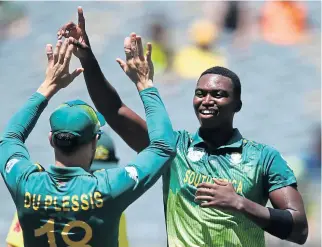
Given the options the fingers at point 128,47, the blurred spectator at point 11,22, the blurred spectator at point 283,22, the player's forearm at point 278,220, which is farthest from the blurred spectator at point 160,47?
the fingers at point 128,47

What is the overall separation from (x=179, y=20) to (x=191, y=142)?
8695mm

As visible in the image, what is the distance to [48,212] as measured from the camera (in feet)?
11.5

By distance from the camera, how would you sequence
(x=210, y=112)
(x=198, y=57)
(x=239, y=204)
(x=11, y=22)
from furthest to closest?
(x=11, y=22)
(x=198, y=57)
(x=210, y=112)
(x=239, y=204)

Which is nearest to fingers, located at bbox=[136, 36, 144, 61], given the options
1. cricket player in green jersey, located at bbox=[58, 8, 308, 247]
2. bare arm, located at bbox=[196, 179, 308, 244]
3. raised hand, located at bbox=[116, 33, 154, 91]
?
raised hand, located at bbox=[116, 33, 154, 91]

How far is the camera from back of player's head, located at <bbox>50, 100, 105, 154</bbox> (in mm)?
3529

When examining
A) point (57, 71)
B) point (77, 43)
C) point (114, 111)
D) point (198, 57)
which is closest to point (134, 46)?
point (57, 71)

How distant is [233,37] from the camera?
12398 millimetres

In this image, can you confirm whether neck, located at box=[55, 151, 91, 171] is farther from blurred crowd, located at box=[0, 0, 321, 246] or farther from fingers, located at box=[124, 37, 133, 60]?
blurred crowd, located at box=[0, 0, 321, 246]

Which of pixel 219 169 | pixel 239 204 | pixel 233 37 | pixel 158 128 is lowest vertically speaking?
pixel 239 204

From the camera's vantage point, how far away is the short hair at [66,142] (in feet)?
11.6

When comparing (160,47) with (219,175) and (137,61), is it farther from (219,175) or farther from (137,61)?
(137,61)

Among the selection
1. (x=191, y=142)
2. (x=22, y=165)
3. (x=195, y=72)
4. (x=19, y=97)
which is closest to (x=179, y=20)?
(x=195, y=72)

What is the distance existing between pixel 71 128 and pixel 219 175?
40.5 inches

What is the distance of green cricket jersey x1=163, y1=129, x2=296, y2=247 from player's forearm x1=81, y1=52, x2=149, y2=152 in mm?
272
